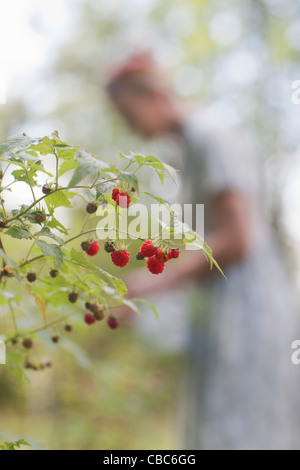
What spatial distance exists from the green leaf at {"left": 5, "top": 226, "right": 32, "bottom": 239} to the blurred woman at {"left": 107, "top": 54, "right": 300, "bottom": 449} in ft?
3.40

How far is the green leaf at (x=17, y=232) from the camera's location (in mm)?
540

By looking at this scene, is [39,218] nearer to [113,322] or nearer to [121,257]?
[121,257]

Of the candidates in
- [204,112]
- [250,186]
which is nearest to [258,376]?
[250,186]

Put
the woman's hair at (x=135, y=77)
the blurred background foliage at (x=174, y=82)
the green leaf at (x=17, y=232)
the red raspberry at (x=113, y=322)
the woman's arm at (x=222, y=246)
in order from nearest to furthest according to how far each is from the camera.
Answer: the green leaf at (x=17, y=232), the red raspberry at (x=113, y=322), the woman's arm at (x=222, y=246), the woman's hair at (x=135, y=77), the blurred background foliage at (x=174, y=82)

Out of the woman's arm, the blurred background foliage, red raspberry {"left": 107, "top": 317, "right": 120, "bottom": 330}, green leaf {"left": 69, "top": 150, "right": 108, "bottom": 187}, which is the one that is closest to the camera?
green leaf {"left": 69, "top": 150, "right": 108, "bottom": 187}

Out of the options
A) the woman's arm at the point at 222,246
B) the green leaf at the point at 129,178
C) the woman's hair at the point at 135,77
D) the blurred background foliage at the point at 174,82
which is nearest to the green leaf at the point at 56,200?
the green leaf at the point at 129,178

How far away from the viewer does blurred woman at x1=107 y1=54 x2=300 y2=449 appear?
1707 millimetres

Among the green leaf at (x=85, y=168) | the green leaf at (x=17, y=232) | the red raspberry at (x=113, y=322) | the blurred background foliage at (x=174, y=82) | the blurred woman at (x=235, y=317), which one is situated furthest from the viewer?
the blurred background foliage at (x=174, y=82)

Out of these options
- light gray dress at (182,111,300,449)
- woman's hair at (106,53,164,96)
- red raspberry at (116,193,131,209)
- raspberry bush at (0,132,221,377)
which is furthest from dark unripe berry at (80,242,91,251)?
woman's hair at (106,53,164,96)

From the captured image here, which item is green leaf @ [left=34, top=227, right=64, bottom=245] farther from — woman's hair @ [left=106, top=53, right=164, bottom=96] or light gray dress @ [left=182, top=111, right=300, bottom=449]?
woman's hair @ [left=106, top=53, right=164, bottom=96]

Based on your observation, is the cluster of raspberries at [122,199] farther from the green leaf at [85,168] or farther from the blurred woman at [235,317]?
the blurred woman at [235,317]

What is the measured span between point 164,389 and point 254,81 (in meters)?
2.78

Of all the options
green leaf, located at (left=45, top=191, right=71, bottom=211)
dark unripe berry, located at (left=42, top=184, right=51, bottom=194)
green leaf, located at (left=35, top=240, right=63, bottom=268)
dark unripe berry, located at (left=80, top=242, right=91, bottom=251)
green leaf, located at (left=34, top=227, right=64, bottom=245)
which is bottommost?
green leaf, located at (left=35, top=240, right=63, bottom=268)

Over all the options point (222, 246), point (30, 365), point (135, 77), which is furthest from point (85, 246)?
point (135, 77)
